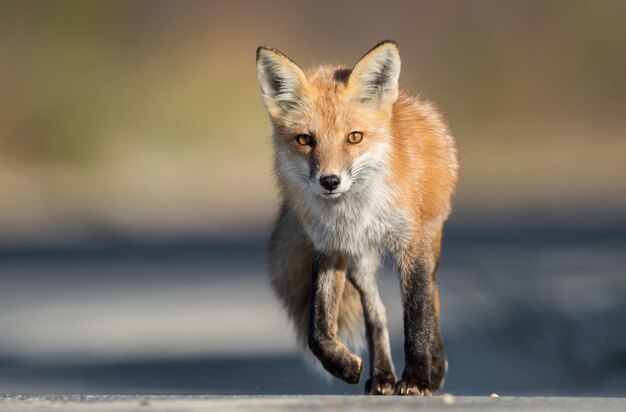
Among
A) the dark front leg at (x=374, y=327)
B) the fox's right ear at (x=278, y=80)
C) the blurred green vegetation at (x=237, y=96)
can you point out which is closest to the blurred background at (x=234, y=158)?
the blurred green vegetation at (x=237, y=96)

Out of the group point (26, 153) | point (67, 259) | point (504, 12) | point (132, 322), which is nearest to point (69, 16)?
point (26, 153)

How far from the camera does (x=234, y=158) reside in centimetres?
2095

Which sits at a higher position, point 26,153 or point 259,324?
point 259,324

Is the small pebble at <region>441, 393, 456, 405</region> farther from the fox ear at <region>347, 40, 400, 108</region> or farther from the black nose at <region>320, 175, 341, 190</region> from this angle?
the fox ear at <region>347, 40, 400, 108</region>

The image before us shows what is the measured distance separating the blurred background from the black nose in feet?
14.6

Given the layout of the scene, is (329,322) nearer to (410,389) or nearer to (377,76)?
(410,389)

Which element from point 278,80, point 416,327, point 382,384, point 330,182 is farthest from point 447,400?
point 278,80

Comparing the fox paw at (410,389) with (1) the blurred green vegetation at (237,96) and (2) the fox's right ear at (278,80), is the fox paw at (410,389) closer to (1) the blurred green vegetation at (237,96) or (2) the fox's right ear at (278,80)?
(2) the fox's right ear at (278,80)

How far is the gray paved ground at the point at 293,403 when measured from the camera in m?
5.02

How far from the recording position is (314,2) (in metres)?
21.9

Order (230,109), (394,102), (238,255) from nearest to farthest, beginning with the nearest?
(394,102)
(238,255)
(230,109)

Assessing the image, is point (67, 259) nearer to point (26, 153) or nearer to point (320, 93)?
point (26, 153)

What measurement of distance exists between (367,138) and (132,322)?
5.14 m

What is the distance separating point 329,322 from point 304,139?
81 cm
